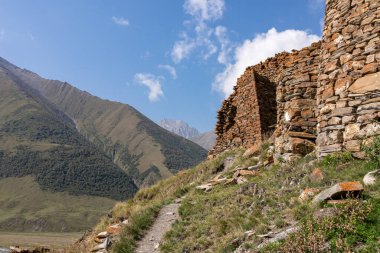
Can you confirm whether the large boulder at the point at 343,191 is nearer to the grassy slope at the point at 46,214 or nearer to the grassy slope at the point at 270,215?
the grassy slope at the point at 270,215

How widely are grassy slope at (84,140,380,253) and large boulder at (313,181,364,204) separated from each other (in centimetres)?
18

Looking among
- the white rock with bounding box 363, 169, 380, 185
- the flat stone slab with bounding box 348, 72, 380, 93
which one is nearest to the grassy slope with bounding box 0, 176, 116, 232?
the flat stone slab with bounding box 348, 72, 380, 93

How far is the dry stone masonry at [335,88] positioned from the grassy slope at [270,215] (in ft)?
2.27

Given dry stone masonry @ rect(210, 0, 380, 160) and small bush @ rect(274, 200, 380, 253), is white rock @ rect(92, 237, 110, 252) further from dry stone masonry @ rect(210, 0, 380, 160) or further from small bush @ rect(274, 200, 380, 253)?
small bush @ rect(274, 200, 380, 253)

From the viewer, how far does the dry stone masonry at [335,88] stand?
923cm

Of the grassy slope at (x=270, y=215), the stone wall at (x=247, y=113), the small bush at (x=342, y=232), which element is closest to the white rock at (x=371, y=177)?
the grassy slope at (x=270, y=215)

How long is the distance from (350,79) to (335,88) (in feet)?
1.66

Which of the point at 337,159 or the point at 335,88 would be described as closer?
the point at 337,159

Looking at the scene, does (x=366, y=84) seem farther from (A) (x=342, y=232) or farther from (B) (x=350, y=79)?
(A) (x=342, y=232)

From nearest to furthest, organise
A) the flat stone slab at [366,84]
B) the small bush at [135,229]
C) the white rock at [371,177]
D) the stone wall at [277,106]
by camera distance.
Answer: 1. the white rock at [371,177]
2. the flat stone slab at [366,84]
3. the small bush at [135,229]
4. the stone wall at [277,106]

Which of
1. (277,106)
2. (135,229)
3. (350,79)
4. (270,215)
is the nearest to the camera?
(270,215)

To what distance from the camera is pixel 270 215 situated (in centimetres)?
864

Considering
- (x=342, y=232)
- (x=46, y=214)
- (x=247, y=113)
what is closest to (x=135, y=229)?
(x=342, y=232)

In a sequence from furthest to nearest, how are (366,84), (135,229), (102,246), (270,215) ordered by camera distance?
(135,229) → (102,246) → (366,84) → (270,215)
